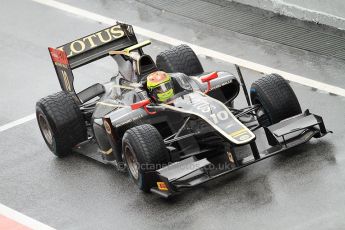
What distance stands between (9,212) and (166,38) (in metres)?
7.03

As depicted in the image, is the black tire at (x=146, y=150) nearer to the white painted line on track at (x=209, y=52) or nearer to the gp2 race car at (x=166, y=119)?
the gp2 race car at (x=166, y=119)

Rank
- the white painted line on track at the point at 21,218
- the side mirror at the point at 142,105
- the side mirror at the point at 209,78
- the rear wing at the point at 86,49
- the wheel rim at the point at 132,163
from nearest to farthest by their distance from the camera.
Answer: the white painted line on track at the point at 21,218 → the wheel rim at the point at 132,163 → the side mirror at the point at 142,105 → the side mirror at the point at 209,78 → the rear wing at the point at 86,49

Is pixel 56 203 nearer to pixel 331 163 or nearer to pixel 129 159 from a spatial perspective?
pixel 129 159

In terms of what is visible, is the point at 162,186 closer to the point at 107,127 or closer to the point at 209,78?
the point at 107,127

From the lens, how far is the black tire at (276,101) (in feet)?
59.0

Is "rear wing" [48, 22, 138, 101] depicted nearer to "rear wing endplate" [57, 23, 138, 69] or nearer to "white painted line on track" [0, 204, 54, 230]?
"rear wing endplate" [57, 23, 138, 69]

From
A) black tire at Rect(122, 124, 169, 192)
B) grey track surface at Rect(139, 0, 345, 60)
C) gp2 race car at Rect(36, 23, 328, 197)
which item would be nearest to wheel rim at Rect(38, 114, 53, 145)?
gp2 race car at Rect(36, 23, 328, 197)

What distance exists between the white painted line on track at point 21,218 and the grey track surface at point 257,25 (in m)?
6.96

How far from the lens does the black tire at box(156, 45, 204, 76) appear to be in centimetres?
1983

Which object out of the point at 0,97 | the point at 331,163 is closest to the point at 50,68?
the point at 0,97

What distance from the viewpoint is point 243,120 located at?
18609 mm

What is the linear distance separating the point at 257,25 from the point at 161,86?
566 cm

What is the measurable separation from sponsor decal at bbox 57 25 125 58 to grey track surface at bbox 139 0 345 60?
3765 millimetres

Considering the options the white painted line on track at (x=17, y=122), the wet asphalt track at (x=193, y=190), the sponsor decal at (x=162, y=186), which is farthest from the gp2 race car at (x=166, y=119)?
the white painted line on track at (x=17, y=122)
